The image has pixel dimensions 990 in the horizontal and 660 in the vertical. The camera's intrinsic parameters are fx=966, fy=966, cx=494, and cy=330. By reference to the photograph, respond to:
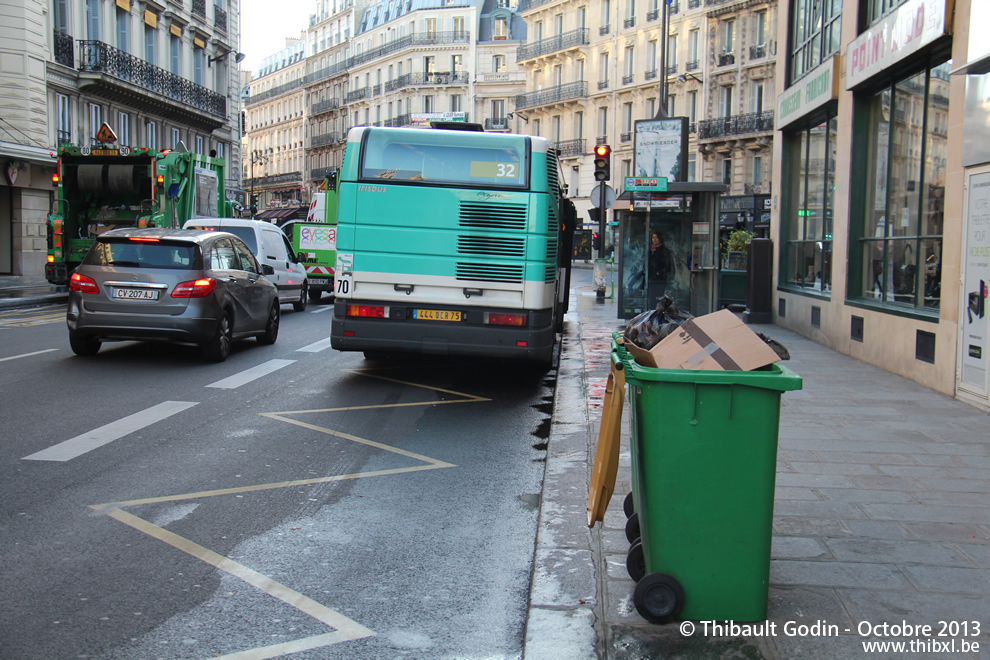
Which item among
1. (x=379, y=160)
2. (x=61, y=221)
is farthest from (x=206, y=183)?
(x=379, y=160)

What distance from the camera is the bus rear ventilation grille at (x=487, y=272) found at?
32.9ft

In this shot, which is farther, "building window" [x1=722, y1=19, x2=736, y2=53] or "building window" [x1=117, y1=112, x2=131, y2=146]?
"building window" [x1=722, y1=19, x2=736, y2=53]

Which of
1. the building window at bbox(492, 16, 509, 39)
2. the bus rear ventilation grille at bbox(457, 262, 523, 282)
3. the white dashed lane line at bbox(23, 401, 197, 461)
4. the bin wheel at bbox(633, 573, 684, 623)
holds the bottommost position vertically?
the white dashed lane line at bbox(23, 401, 197, 461)

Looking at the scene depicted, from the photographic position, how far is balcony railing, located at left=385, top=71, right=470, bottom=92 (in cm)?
8188

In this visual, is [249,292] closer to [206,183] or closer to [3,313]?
[3,313]

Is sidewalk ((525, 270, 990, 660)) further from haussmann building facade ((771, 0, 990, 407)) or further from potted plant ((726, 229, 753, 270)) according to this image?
potted plant ((726, 229, 753, 270))

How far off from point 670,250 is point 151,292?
1116cm

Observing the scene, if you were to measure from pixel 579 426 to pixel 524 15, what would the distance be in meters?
64.6

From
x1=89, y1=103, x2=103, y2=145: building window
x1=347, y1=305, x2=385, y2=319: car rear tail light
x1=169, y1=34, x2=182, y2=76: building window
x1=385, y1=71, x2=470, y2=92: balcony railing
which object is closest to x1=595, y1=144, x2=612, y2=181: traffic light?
x1=347, y1=305, x2=385, y2=319: car rear tail light

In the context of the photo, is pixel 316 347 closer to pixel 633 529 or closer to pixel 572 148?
pixel 633 529

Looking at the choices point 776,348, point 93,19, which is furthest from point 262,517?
point 93,19

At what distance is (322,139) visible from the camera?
97500 millimetres

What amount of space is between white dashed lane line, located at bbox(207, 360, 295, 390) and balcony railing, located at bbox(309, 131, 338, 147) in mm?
86110

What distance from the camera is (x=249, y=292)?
12.9m
